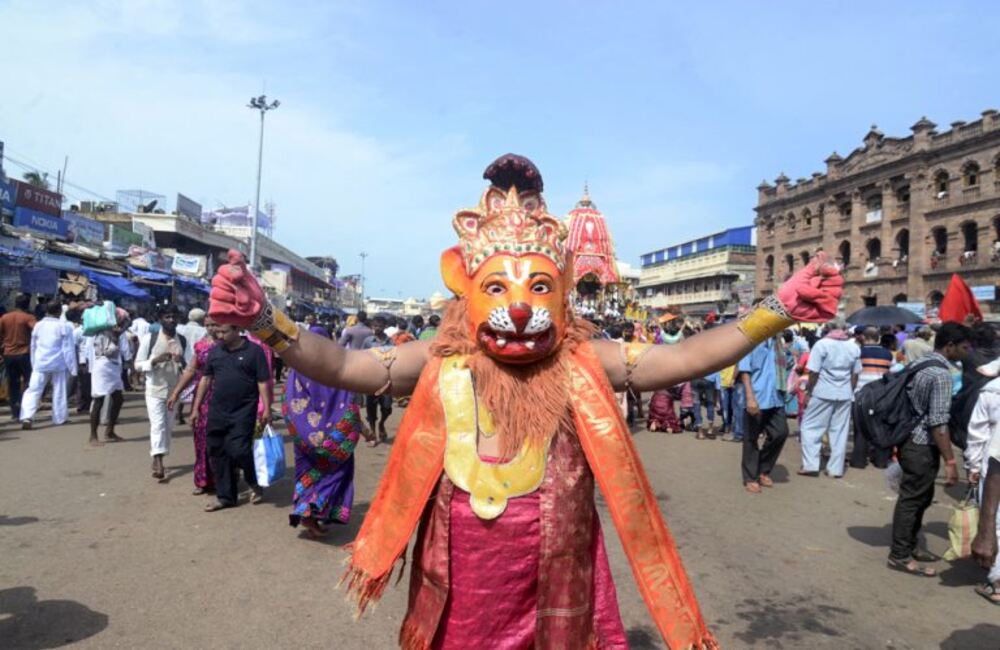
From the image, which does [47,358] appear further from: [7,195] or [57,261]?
[7,195]

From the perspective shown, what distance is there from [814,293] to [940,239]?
34.3 metres

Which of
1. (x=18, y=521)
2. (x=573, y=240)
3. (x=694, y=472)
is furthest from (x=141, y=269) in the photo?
(x=694, y=472)

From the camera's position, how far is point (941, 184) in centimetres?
2980

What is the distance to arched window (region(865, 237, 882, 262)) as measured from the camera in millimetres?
32987

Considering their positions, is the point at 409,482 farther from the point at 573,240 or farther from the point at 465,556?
the point at 573,240

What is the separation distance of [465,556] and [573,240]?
2038 cm

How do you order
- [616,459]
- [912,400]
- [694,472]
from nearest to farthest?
[616,459] < [912,400] < [694,472]

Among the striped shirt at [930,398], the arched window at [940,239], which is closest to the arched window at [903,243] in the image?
the arched window at [940,239]

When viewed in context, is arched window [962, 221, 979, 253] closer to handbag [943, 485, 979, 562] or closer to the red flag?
the red flag

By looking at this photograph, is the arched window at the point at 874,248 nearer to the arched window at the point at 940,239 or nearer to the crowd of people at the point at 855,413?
the arched window at the point at 940,239

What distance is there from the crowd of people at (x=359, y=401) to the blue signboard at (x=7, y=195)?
5.25 meters

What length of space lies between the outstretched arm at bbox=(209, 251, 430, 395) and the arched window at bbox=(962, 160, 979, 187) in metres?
33.5

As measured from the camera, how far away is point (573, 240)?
22.0 metres

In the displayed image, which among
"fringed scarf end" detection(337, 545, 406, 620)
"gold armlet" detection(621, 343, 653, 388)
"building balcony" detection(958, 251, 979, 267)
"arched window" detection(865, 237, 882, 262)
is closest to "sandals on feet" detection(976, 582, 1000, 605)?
"gold armlet" detection(621, 343, 653, 388)
